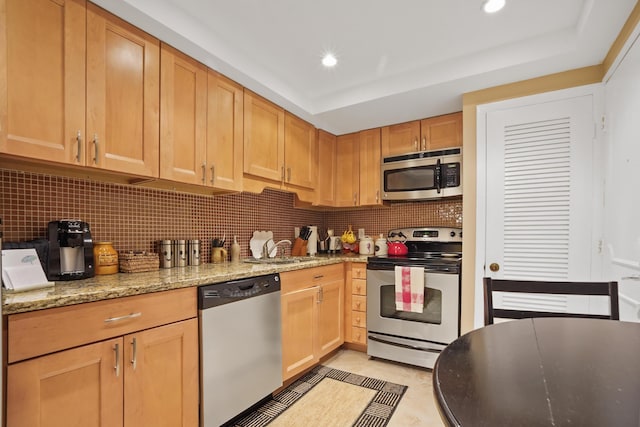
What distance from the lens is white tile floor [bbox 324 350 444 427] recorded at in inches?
76.0

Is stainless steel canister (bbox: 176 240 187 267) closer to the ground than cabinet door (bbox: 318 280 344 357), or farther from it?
farther from it

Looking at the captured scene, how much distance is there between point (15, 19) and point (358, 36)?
1716 millimetres

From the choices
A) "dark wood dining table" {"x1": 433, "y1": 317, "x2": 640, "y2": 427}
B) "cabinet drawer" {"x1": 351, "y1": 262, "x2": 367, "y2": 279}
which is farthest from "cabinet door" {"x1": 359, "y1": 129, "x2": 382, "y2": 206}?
"dark wood dining table" {"x1": 433, "y1": 317, "x2": 640, "y2": 427}

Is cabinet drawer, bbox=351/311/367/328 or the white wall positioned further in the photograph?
cabinet drawer, bbox=351/311/367/328

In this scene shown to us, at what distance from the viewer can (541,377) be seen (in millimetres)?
688

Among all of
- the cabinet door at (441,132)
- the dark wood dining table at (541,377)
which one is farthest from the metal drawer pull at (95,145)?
the cabinet door at (441,132)

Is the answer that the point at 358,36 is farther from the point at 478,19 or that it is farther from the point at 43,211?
the point at 43,211

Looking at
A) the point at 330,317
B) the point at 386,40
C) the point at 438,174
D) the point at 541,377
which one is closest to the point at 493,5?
the point at 386,40

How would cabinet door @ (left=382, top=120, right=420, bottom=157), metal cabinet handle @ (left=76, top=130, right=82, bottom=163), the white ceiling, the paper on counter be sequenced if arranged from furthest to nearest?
cabinet door @ (left=382, top=120, right=420, bottom=157) → the white ceiling → metal cabinet handle @ (left=76, top=130, right=82, bottom=163) → the paper on counter

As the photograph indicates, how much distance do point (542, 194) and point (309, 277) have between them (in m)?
1.76

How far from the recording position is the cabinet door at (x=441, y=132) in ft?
9.36

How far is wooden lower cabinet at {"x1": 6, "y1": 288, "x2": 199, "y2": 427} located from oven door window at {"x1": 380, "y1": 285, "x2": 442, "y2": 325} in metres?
1.67

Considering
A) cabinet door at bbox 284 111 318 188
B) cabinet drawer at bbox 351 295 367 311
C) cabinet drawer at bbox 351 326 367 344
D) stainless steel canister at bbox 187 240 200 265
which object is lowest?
cabinet drawer at bbox 351 326 367 344

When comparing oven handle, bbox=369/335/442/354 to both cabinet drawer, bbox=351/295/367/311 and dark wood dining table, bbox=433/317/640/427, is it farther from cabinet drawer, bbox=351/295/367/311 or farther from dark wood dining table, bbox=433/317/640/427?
dark wood dining table, bbox=433/317/640/427
